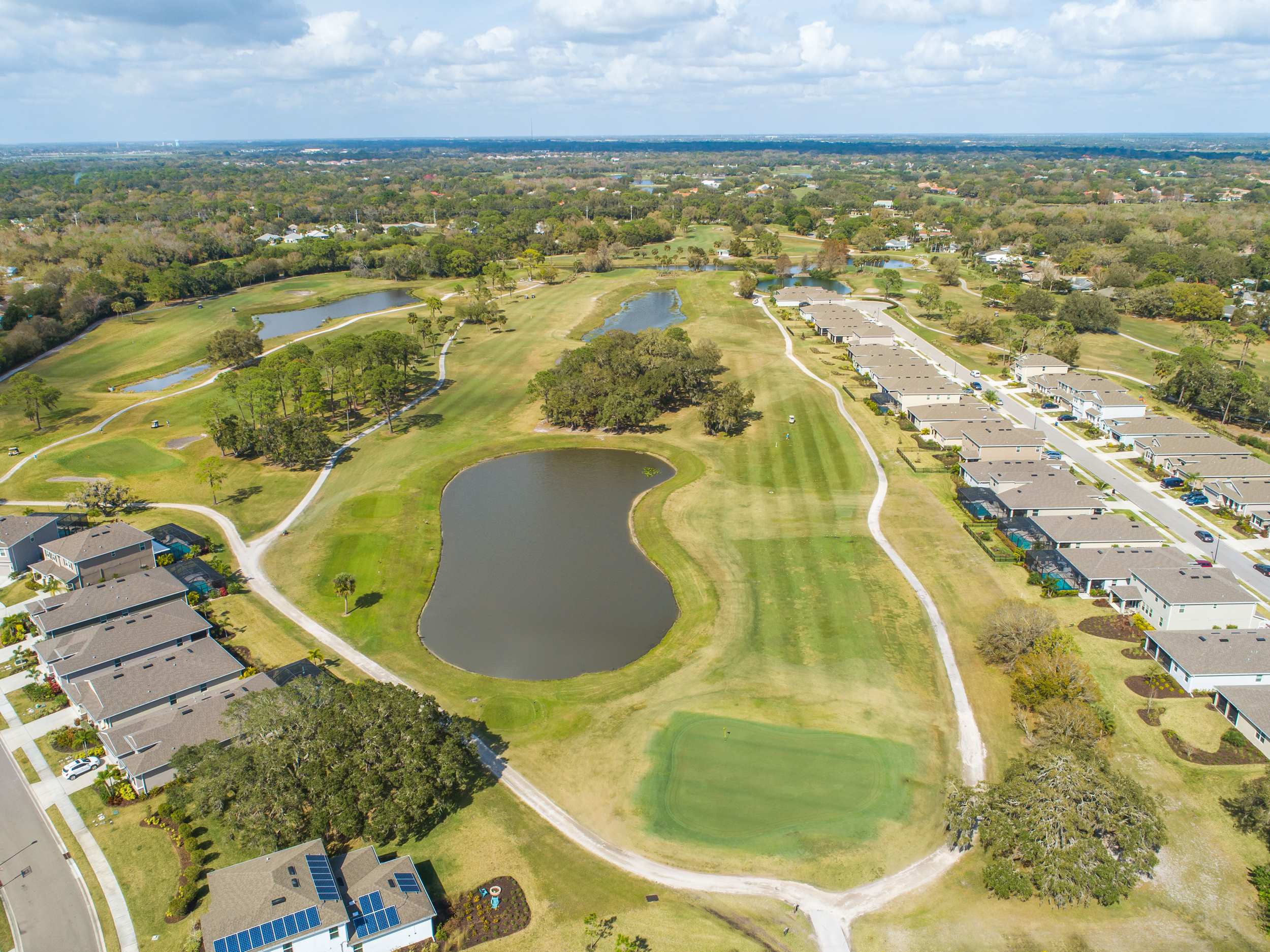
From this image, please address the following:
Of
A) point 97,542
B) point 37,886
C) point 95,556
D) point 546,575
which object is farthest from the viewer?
point 546,575

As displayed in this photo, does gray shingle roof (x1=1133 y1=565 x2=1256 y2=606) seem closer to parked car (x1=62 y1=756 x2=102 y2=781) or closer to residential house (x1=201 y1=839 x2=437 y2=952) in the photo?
residential house (x1=201 y1=839 x2=437 y2=952)

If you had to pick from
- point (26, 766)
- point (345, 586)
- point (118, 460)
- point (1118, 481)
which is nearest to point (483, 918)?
point (26, 766)

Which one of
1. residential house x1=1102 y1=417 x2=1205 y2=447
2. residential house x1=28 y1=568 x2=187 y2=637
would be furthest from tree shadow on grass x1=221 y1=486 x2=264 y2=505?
residential house x1=1102 y1=417 x2=1205 y2=447

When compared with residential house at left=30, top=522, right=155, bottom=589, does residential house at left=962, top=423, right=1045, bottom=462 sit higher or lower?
higher

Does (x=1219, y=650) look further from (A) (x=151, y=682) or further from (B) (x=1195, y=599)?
(A) (x=151, y=682)

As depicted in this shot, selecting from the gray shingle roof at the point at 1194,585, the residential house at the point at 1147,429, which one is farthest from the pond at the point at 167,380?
the residential house at the point at 1147,429

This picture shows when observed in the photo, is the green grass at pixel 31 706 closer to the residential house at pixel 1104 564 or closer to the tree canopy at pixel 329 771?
the tree canopy at pixel 329 771

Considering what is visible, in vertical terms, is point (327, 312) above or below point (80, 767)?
above
